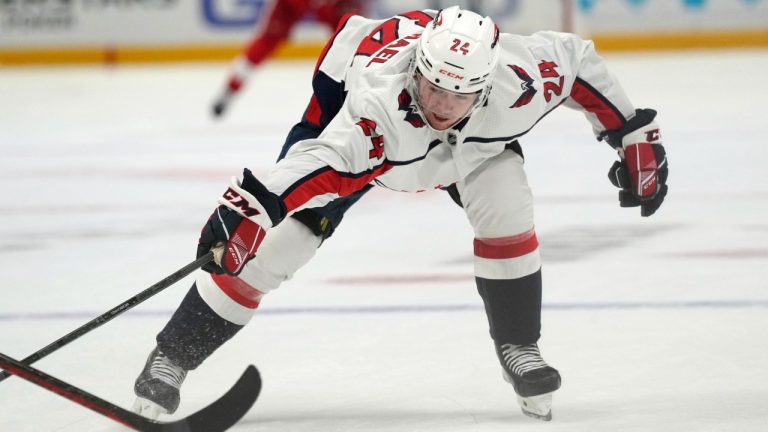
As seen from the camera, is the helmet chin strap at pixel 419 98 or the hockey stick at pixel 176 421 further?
the helmet chin strap at pixel 419 98

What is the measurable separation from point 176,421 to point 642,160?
1.01 meters

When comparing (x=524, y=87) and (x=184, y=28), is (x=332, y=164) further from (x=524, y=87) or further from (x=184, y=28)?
(x=184, y=28)

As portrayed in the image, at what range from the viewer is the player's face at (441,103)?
6.81 feet

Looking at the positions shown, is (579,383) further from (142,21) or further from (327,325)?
(142,21)

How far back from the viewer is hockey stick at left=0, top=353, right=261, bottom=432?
2.00 m

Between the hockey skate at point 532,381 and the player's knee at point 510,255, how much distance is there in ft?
0.48

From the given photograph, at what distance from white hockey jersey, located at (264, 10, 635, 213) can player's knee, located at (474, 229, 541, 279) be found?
0.47 ft

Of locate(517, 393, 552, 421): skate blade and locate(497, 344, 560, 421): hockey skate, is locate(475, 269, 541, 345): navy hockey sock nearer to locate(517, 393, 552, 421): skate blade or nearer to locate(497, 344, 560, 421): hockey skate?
locate(497, 344, 560, 421): hockey skate

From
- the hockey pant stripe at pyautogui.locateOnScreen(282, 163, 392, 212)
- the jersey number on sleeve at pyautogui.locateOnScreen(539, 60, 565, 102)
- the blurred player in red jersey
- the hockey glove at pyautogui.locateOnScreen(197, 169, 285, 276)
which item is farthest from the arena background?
the hockey glove at pyautogui.locateOnScreen(197, 169, 285, 276)

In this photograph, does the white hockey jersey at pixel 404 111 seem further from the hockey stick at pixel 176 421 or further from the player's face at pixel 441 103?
the hockey stick at pixel 176 421

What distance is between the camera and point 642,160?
2.44 m

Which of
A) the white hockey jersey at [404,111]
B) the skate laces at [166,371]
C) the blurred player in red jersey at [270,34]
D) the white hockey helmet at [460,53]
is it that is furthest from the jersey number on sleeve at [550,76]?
the blurred player in red jersey at [270,34]

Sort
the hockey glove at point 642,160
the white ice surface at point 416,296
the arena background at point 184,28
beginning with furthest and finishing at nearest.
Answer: the arena background at point 184,28, the hockey glove at point 642,160, the white ice surface at point 416,296

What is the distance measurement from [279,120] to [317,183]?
5.86 m
